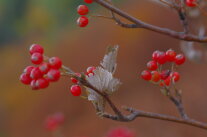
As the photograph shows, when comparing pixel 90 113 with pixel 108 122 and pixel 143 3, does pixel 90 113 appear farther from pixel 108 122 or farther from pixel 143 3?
pixel 143 3

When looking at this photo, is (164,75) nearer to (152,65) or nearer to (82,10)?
(152,65)

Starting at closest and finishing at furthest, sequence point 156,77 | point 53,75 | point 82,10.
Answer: point 53,75 < point 156,77 < point 82,10

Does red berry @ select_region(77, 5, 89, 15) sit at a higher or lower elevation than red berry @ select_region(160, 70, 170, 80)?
higher

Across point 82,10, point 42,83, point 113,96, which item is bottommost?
point 113,96

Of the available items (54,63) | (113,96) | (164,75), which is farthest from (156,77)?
(113,96)

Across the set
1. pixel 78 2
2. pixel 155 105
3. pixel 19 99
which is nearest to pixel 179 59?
pixel 155 105

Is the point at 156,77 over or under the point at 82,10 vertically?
under

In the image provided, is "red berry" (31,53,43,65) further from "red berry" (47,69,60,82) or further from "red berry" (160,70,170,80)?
"red berry" (160,70,170,80)

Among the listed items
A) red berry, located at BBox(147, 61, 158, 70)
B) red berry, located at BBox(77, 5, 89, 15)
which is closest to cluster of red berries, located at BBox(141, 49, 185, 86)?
red berry, located at BBox(147, 61, 158, 70)
